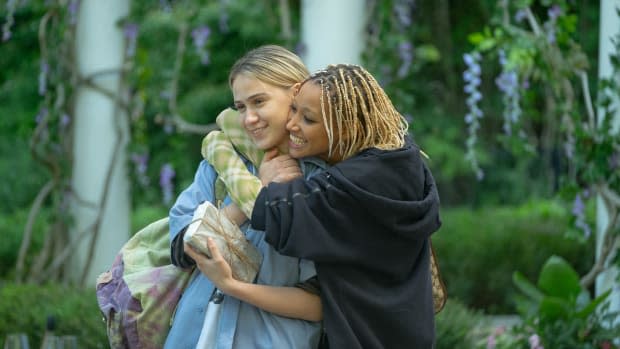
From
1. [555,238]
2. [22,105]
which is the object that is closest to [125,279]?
[555,238]

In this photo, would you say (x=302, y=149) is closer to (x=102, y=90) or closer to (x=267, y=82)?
(x=267, y=82)

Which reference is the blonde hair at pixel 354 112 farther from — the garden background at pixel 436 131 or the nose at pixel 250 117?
the garden background at pixel 436 131

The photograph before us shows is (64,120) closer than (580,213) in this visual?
No

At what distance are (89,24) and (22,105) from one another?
5.41m

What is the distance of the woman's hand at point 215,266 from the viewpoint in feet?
7.18

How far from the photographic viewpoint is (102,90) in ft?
18.3

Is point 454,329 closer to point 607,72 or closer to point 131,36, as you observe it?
point 607,72

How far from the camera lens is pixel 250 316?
2297 millimetres

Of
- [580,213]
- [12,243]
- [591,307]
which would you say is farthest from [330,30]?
[12,243]

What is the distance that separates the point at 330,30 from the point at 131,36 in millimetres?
1249

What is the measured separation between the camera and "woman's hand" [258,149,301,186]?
226cm

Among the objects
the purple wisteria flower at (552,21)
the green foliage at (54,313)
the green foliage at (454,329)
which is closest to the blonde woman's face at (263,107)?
the green foliage at (454,329)

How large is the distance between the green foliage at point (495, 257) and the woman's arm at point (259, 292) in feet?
14.8

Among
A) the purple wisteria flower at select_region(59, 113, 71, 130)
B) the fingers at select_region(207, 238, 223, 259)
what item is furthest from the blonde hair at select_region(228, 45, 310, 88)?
the purple wisteria flower at select_region(59, 113, 71, 130)
